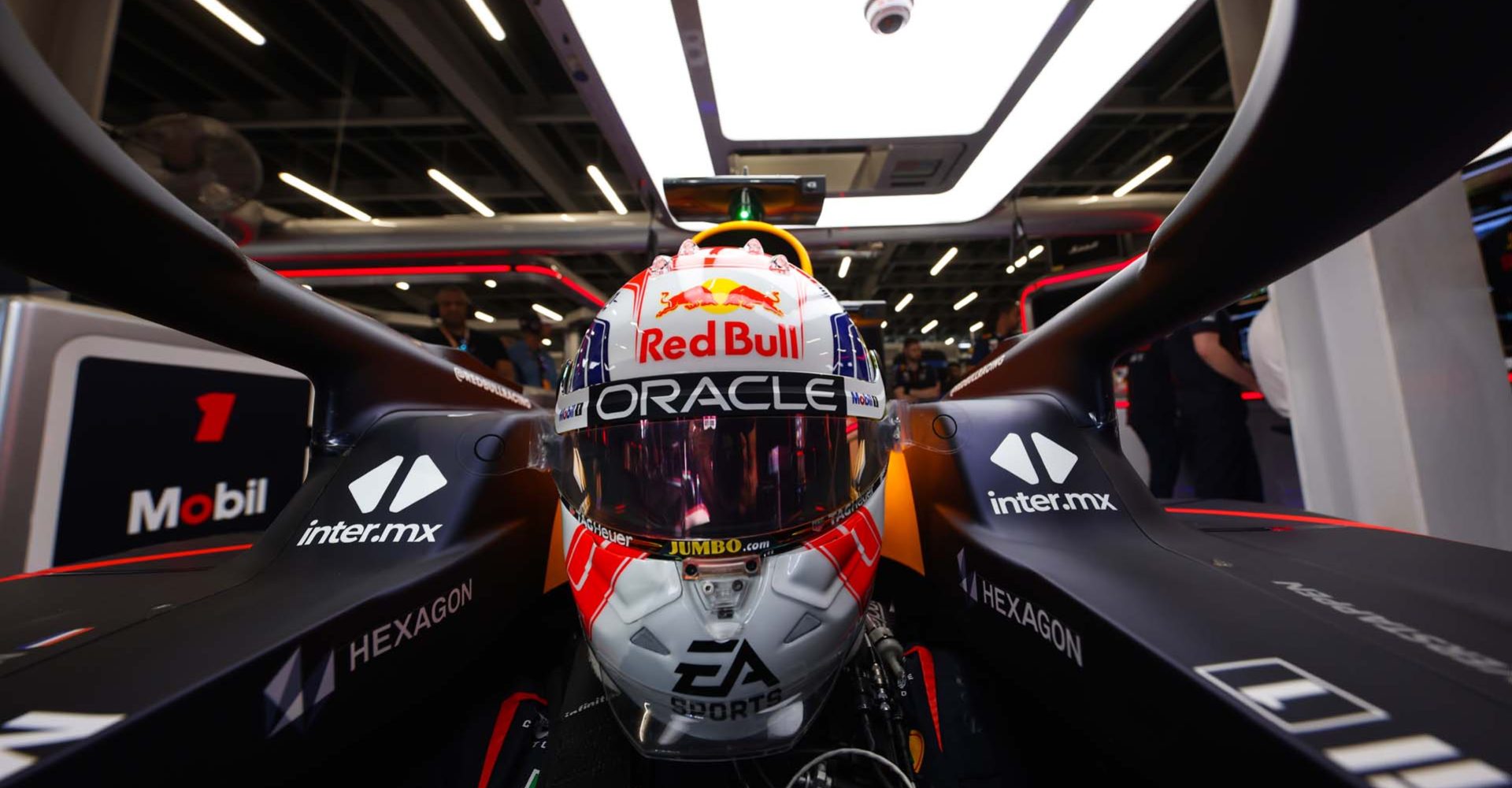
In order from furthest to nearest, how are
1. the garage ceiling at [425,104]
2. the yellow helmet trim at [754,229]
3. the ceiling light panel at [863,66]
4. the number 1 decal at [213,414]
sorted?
the garage ceiling at [425,104] → the number 1 decal at [213,414] → the yellow helmet trim at [754,229] → the ceiling light panel at [863,66]

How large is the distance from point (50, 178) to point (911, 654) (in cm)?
126

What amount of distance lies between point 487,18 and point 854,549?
220 inches

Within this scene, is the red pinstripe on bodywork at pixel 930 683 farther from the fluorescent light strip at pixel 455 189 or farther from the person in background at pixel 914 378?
the fluorescent light strip at pixel 455 189

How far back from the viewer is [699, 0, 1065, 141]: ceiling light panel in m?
1.30

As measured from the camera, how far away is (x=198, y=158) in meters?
3.57

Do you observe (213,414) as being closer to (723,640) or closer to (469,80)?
(723,640)

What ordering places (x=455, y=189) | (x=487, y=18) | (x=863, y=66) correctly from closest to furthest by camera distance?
(x=863, y=66)
(x=487, y=18)
(x=455, y=189)

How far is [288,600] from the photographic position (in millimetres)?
776

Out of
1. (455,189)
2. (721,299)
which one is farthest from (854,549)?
(455,189)

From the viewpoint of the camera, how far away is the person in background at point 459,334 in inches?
143

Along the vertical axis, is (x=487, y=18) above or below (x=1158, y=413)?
above

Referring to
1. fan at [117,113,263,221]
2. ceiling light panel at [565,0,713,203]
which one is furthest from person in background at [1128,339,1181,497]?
fan at [117,113,263,221]

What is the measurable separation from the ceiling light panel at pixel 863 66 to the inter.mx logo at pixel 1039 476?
39.0 inches

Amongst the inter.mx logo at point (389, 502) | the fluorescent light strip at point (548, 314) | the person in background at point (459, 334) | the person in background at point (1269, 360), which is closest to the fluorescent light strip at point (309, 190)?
the person in background at point (459, 334)
